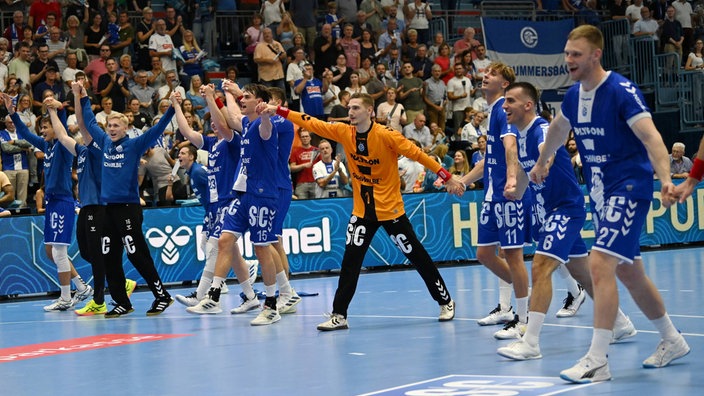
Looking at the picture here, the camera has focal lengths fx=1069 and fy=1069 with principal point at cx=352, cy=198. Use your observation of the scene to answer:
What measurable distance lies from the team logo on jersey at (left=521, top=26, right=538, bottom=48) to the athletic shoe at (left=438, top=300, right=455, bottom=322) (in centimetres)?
1643

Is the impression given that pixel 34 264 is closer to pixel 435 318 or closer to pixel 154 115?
pixel 154 115

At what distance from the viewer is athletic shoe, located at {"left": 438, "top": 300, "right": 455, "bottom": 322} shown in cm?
1109

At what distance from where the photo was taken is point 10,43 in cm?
2111

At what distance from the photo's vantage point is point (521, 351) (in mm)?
8180

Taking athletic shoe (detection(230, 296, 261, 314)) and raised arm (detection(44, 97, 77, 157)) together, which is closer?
athletic shoe (detection(230, 296, 261, 314))

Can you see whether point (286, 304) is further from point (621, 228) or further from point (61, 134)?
point (621, 228)

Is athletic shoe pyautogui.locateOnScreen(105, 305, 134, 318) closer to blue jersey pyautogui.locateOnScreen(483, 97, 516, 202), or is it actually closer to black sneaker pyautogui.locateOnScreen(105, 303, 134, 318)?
black sneaker pyautogui.locateOnScreen(105, 303, 134, 318)

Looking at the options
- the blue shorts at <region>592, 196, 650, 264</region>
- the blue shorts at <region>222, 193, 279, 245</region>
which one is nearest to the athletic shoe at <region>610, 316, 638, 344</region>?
the blue shorts at <region>592, 196, 650, 264</region>

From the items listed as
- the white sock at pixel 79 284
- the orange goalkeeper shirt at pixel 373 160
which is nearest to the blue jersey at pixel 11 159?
the white sock at pixel 79 284

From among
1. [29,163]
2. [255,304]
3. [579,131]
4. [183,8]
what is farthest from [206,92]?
[183,8]

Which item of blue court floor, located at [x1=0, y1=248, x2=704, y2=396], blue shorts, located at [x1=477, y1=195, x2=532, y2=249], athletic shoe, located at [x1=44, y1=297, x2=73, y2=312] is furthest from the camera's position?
athletic shoe, located at [x1=44, y1=297, x2=73, y2=312]

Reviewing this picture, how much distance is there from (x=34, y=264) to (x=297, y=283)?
4.03m

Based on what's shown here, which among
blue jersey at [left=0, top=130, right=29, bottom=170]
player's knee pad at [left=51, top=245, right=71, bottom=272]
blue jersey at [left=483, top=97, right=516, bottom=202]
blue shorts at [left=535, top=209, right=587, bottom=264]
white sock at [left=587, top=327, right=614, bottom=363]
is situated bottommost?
white sock at [left=587, top=327, right=614, bottom=363]

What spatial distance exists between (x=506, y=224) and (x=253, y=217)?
3037 mm
